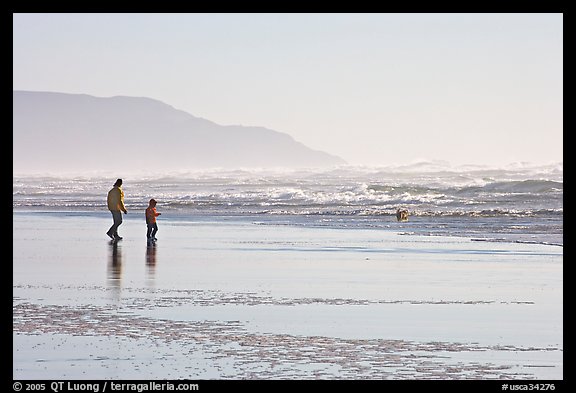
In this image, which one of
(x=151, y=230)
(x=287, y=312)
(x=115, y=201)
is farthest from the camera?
(x=115, y=201)

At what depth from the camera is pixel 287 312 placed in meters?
13.6

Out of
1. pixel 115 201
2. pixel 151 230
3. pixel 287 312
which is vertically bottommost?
pixel 287 312

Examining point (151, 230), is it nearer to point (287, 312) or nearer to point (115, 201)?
point (115, 201)

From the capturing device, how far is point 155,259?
69.5 feet

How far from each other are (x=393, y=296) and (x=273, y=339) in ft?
12.4

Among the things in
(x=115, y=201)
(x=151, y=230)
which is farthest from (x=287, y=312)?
(x=115, y=201)

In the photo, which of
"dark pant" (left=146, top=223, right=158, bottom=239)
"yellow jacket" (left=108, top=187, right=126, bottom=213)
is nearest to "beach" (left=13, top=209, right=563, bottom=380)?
"dark pant" (left=146, top=223, right=158, bottom=239)

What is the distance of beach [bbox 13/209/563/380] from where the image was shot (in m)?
10.3

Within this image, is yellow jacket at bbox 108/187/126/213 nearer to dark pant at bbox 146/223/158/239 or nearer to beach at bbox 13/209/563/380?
dark pant at bbox 146/223/158/239

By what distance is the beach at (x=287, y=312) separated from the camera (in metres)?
10.3

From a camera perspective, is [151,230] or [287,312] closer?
[287,312]

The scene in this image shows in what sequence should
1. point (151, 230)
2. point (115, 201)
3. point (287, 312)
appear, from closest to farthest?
point (287, 312) → point (151, 230) → point (115, 201)

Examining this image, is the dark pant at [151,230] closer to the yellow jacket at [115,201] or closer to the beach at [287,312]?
the yellow jacket at [115,201]
